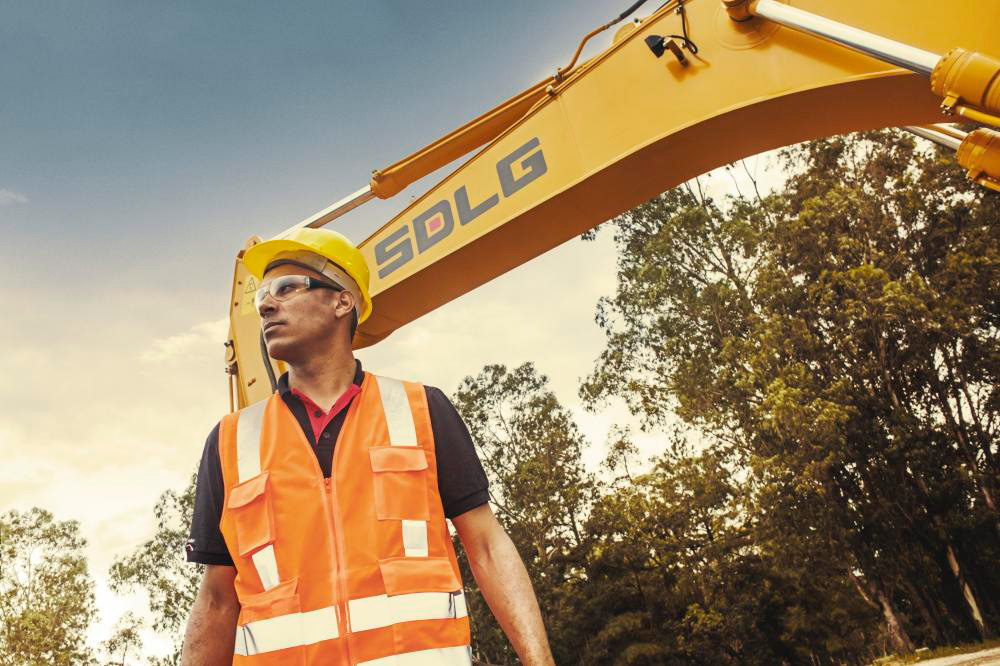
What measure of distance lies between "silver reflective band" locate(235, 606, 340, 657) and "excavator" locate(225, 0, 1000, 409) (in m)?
2.11

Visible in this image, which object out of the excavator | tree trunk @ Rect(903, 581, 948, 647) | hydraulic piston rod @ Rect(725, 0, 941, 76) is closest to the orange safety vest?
the excavator

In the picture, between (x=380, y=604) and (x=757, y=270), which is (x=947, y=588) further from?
(x=380, y=604)

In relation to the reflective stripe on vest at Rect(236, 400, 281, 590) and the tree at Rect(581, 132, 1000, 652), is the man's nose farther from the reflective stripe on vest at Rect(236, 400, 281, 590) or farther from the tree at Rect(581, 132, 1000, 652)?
the tree at Rect(581, 132, 1000, 652)

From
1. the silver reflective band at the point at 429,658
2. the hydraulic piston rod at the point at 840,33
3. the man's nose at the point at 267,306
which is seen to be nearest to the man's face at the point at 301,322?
the man's nose at the point at 267,306

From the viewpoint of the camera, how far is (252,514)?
163 cm

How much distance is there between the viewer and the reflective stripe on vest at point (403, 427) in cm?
159

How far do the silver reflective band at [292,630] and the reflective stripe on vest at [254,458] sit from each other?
0.27ft

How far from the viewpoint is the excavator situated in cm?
326

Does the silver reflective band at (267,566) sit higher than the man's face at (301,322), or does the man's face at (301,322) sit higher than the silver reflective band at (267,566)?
the man's face at (301,322)

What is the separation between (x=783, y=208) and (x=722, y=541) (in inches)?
363

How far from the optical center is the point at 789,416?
15344 millimetres

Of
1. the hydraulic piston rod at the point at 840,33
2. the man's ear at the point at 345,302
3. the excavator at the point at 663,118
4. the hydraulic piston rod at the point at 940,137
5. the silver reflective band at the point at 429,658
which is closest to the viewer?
the silver reflective band at the point at 429,658

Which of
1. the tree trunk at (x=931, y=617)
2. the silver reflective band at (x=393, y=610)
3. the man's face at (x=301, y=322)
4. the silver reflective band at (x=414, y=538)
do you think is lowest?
the tree trunk at (x=931, y=617)

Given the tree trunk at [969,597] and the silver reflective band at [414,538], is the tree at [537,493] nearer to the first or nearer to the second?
the tree trunk at [969,597]
